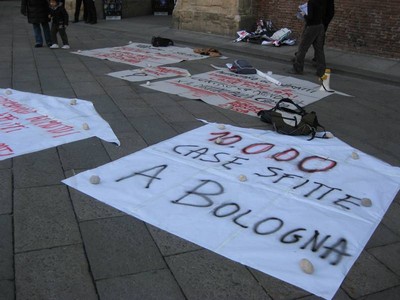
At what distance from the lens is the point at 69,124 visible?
15.6 ft

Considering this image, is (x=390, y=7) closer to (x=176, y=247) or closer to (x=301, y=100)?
(x=301, y=100)

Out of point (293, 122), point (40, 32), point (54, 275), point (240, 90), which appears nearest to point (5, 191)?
point (54, 275)

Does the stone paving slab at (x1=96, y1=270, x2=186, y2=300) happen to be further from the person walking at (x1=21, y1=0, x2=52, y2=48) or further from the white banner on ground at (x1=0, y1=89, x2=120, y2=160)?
the person walking at (x1=21, y1=0, x2=52, y2=48)

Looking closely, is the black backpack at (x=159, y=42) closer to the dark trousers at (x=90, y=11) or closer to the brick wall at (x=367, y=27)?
the brick wall at (x=367, y=27)

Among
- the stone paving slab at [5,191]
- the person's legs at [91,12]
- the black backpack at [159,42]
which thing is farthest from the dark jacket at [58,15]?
the stone paving slab at [5,191]

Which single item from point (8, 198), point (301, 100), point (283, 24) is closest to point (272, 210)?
point (8, 198)

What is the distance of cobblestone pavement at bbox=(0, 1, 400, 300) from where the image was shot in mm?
2420

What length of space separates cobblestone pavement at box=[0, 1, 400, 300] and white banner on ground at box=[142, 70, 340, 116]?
26cm

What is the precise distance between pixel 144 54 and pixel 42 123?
185 inches

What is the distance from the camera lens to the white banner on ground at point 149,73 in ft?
23.3

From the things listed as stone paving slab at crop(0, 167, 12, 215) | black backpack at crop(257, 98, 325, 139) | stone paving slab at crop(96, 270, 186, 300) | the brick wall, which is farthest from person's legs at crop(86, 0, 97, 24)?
stone paving slab at crop(96, 270, 186, 300)

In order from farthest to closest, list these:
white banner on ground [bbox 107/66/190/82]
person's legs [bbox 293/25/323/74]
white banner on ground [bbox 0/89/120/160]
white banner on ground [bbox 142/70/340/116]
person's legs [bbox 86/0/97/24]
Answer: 1. person's legs [bbox 86/0/97/24]
2. person's legs [bbox 293/25/323/74]
3. white banner on ground [bbox 107/66/190/82]
4. white banner on ground [bbox 142/70/340/116]
5. white banner on ground [bbox 0/89/120/160]

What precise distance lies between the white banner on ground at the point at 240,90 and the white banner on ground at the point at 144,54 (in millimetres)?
1308

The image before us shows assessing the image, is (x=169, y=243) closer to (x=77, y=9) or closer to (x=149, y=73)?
(x=149, y=73)
